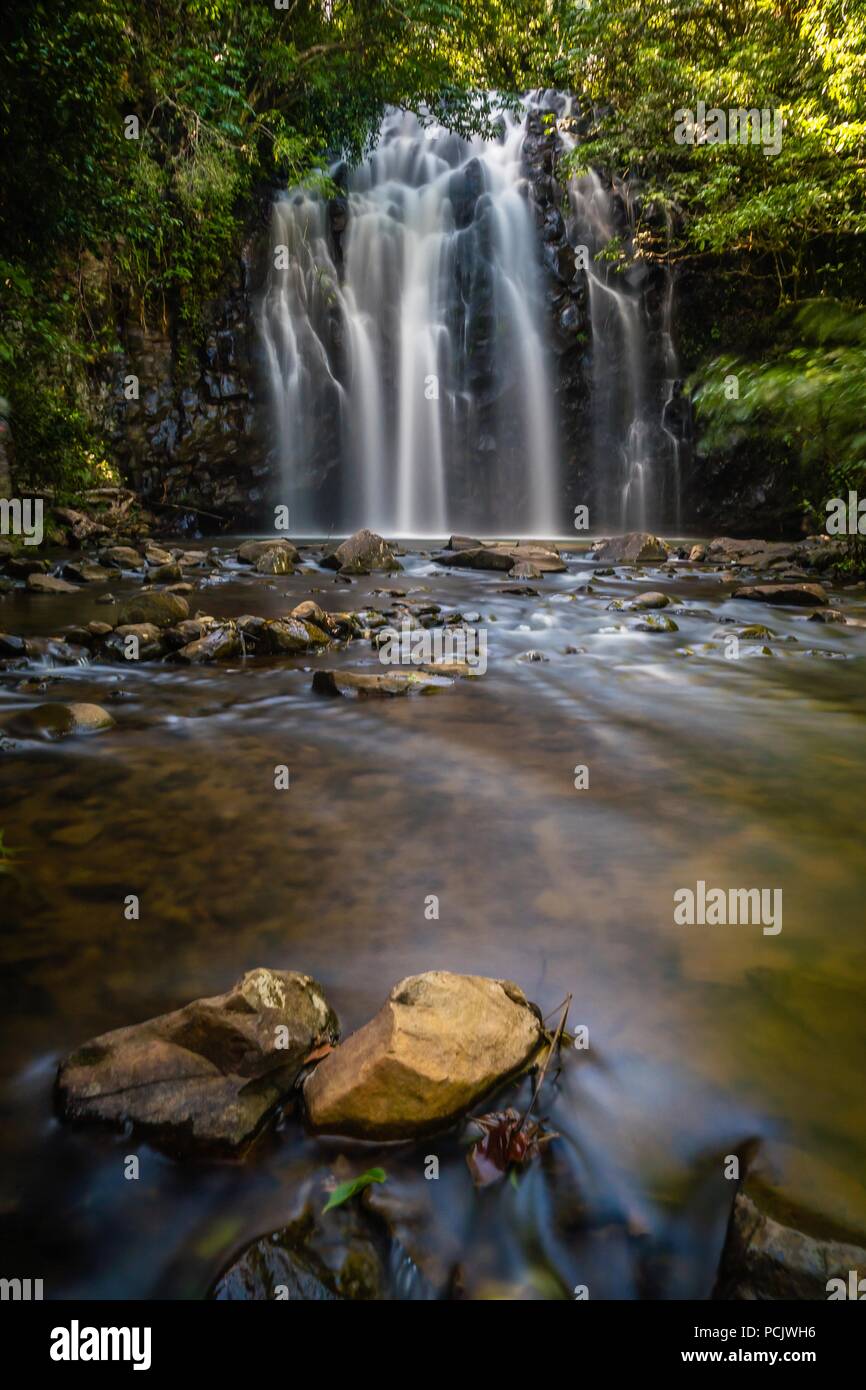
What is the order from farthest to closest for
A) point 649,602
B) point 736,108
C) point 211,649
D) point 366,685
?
point 736,108 < point 649,602 < point 211,649 < point 366,685

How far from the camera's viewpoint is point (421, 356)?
744 inches

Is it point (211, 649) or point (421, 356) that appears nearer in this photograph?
point (211, 649)

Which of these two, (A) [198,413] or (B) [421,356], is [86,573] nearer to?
(A) [198,413]

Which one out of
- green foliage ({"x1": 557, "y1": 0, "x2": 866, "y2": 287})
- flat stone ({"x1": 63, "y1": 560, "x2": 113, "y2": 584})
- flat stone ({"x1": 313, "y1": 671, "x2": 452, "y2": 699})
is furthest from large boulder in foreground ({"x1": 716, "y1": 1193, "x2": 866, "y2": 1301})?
green foliage ({"x1": 557, "y1": 0, "x2": 866, "y2": 287})

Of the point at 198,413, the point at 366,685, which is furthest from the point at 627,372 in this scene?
the point at 366,685

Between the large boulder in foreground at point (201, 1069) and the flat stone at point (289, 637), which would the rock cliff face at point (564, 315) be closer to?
the flat stone at point (289, 637)

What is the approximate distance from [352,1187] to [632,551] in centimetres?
1239

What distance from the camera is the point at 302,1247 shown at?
1.33 metres

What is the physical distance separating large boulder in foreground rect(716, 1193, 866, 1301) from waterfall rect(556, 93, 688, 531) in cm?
1813

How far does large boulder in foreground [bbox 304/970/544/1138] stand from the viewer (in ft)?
5.03
